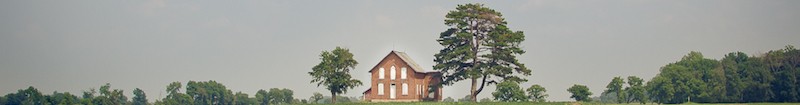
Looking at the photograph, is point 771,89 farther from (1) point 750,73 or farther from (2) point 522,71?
(2) point 522,71

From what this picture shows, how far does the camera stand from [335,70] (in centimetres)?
6322

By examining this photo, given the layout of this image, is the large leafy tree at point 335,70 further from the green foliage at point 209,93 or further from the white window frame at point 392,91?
the green foliage at point 209,93

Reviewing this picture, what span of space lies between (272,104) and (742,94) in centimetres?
10221

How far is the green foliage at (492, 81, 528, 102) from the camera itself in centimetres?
6969

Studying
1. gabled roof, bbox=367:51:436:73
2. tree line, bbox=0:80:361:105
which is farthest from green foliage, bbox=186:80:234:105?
gabled roof, bbox=367:51:436:73

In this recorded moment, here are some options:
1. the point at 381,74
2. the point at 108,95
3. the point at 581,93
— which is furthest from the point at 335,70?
the point at 108,95

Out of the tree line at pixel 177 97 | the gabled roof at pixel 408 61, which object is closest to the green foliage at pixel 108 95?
the tree line at pixel 177 97

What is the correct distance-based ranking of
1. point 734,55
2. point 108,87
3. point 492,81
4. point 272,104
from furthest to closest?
point 272,104, point 108,87, point 734,55, point 492,81

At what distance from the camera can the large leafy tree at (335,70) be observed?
205 feet

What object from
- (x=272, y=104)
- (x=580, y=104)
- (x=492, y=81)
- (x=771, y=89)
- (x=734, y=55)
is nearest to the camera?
(x=580, y=104)

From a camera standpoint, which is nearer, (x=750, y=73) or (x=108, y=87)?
(x=750, y=73)

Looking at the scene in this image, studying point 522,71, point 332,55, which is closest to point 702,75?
point 522,71

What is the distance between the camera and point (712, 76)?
87562mm

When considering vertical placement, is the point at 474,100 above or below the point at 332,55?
below
